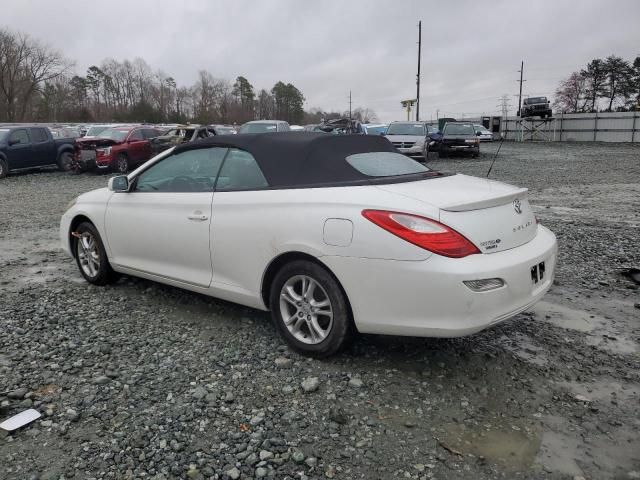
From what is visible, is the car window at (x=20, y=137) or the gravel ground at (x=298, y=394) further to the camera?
the car window at (x=20, y=137)

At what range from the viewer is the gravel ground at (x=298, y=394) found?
2525 mm

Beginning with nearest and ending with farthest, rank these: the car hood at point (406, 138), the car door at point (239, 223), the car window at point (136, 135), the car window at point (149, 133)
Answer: the car door at point (239, 223) → the car window at point (136, 135) → the car window at point (149, 133) → the car hood at point (406, 138)

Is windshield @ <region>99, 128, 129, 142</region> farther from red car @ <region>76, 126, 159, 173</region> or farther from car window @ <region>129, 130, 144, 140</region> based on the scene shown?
car window @ <region>129, 130, 144, 140</region>

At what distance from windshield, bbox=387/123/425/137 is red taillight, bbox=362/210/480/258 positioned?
18.5 meters

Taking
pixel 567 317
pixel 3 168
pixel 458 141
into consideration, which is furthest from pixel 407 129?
pixel 567 317

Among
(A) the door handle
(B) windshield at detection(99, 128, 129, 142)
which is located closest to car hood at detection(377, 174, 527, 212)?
(A) the door handle

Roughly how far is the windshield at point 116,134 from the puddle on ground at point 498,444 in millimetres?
17728

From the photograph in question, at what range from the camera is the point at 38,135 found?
60.1 ft

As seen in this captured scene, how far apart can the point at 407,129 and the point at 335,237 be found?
62.2 ft

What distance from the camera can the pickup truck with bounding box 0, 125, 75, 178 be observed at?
17.2 metres

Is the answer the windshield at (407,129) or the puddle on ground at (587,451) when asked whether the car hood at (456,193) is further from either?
the windshield at (407,129)

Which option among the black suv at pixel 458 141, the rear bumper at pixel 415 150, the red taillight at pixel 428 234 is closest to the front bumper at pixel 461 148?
the black suv at pixel 458 141

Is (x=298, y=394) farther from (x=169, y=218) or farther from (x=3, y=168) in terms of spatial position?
(x=3, y=168)

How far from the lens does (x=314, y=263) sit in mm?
3375
